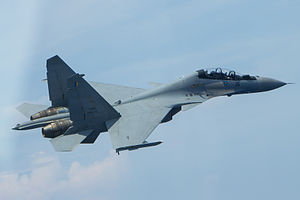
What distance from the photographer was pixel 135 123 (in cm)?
3045

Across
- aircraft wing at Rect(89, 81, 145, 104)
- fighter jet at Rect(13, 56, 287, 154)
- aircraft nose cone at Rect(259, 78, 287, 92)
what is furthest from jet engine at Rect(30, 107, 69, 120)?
aircraft nose cone at Rect(259, 78, 287, 92)

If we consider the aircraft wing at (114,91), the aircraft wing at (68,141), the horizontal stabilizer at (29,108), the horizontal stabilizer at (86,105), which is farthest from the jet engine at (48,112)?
the aircraft wing at (114,91)

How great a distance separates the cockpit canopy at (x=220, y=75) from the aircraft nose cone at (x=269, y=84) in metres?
0.67

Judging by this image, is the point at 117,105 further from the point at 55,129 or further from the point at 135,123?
the point at 55,129

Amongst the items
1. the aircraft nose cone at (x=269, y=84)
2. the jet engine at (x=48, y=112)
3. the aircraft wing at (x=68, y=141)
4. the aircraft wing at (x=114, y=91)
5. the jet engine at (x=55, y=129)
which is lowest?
the aircraft wing at (x=68, y=141)

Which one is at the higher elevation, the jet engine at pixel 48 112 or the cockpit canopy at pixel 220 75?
the cockpit canopy at pixel 220 75

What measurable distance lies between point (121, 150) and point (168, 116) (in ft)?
16.8

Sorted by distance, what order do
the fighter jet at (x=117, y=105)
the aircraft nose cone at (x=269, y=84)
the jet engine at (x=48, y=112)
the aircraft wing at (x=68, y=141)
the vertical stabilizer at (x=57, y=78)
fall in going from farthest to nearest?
1. the aircraft nose cone at (x=269, y=84)
2. the jet engine at (x=48, y=112)
3. the vertical stabilizer at (x=57, y=78)
4. the aircraft wing at (x=68, y=141)
5. the fighter jet at (x=117, y=105)

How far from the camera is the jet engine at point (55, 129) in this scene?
103 feet

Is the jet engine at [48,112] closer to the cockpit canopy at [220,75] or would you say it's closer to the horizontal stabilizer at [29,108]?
the horizontal stabilizer at [29,108]

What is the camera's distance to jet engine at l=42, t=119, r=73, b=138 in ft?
103

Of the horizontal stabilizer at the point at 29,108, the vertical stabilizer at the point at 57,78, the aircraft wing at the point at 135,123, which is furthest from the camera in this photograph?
the horizontal stabilizer at the point at 29,108

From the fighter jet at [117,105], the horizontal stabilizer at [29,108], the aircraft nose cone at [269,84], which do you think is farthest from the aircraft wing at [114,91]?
the aircraft nose cone at [269,84]

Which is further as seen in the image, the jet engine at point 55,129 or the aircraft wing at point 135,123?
the jet engine at point 55,129
